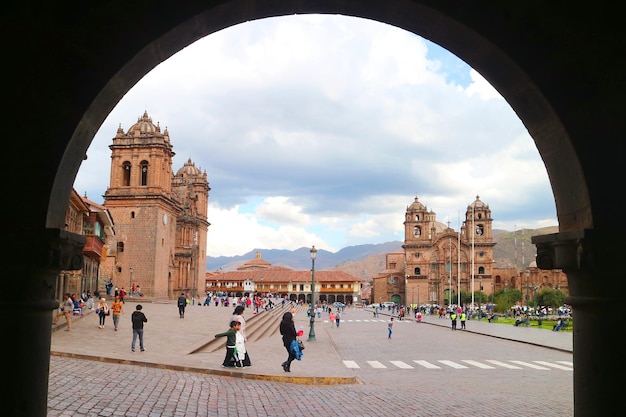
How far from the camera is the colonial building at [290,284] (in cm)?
11431

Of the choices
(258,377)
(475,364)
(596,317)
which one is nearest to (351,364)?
(475,364)

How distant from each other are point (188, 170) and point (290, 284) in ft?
133

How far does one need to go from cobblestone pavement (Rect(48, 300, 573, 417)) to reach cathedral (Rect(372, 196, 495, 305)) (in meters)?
83.8

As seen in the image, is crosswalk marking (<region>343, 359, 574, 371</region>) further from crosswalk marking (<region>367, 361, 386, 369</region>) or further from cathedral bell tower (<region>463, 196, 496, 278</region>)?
cathedral bell tower (<region>463, 196, 496, 278</region>)

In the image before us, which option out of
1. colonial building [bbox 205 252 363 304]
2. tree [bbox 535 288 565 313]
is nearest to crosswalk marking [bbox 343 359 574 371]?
tree [bbox 535 288 565 313]

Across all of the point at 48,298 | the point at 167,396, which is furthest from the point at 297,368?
the point at 48,298

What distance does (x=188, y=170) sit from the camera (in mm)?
88812

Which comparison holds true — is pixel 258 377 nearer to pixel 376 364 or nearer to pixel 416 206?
pixel 376 364

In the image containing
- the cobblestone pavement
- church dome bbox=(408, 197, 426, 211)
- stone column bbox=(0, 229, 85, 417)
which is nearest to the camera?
stone column bbox=(0, 229, 85, 417)

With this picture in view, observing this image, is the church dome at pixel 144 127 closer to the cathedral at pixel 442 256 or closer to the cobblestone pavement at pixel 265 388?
the cobblestone pavement at pixel 265 388

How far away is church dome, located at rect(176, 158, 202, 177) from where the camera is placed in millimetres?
87469

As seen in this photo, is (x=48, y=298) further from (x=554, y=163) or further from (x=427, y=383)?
(x=427, y=383)

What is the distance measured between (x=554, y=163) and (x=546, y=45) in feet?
3.02

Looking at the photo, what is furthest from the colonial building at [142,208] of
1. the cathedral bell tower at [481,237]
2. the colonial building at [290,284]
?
the cathedral bell tower at [481,237]
